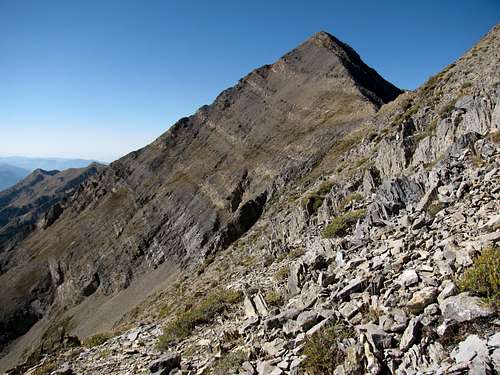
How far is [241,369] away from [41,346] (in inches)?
2206

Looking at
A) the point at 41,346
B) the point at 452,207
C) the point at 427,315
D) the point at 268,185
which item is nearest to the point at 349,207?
the point at 452,207

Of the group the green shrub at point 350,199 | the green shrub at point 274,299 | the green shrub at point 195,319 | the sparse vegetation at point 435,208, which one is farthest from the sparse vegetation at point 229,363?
the green shrub at point 350,199

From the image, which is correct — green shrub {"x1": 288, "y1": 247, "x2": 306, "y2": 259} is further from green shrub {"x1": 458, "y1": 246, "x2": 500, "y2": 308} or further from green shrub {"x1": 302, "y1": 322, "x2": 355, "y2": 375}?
green shrub {"x1": 458, "y1": 246, "x2": 500, "y2": 308}

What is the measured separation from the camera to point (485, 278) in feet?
22.8

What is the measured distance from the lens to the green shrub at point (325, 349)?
7.57m

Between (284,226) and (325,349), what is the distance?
2003 cm

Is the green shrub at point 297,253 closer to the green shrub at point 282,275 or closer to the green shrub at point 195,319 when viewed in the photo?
the green shrub at point 282,275

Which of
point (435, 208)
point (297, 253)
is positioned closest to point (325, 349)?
point (435, 208)

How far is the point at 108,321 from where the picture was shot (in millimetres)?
45812

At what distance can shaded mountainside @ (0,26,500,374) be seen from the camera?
9062 millimetres

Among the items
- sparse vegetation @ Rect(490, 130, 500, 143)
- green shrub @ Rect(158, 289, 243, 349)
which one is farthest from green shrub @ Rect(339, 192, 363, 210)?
green shrub @ Rect(158, 289, 243, 349)

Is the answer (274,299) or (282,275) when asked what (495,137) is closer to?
(282,275)

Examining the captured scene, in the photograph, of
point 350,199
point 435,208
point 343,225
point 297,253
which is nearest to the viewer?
point 435,208

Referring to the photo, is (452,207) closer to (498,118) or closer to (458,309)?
(458,309)
